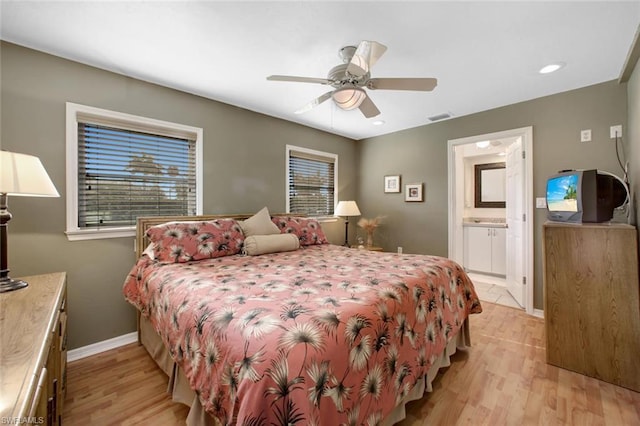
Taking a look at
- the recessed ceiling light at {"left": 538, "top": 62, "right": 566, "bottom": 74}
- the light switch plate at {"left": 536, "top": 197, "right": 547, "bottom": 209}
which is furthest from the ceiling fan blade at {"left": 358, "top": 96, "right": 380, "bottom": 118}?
the light switch plate at {"left": 536, "top": 197, "right": 547, "bottom": 209}

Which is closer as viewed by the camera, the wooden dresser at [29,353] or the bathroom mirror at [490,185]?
the wooden dresser at [29,353]

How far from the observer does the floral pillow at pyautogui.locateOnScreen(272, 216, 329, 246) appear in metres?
3.09

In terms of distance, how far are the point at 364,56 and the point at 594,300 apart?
2444 mm

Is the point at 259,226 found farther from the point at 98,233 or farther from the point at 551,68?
the point at 551,68

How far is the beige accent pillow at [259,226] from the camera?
273cm

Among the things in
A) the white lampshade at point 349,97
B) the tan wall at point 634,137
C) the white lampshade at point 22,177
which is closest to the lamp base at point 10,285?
the white lampshade at point 22,177

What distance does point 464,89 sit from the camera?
2.77 metres

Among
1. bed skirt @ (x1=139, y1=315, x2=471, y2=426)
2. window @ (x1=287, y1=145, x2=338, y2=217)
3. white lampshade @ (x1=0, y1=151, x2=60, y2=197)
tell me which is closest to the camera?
bed skirt @ (x1=139, y1=315, x2=471, y2=426)

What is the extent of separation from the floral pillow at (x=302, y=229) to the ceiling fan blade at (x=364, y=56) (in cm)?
180

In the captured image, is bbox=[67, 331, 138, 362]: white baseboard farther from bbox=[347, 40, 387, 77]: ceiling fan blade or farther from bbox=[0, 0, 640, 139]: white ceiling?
bbox=[347, 40, 387, 77]: ceiling fan blade

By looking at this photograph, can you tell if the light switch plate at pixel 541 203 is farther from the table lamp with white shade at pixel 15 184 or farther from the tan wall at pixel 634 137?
the table lamp with white shade at pixel 15 184

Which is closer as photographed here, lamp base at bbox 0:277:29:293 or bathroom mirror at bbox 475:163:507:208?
lamp base at bbox 0:277:29:293

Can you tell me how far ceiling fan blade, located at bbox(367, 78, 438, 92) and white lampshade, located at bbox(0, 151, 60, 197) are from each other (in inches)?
85.0

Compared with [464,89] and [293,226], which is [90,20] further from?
[464,89]
